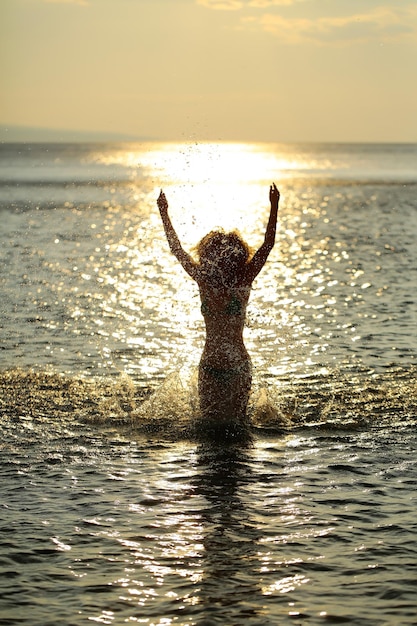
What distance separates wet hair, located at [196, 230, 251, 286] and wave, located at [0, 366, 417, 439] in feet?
4.85

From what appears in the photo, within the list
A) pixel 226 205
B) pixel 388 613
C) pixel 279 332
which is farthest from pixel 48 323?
pixel 226 205

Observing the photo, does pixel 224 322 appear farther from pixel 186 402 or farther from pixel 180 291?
pixel 180 291

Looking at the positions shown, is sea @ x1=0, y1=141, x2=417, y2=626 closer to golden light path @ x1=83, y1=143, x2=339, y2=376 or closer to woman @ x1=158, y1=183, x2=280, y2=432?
golden light path @ x1=83, y1=143, x2=339, y2=376

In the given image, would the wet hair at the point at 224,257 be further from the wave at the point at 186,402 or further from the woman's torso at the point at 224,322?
the wave at the point at 186,402

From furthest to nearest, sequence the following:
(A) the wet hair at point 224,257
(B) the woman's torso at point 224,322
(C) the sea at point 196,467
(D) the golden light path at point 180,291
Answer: (D) the golden light path at point 180,291 → (B) the woman's torso at point 224,322 → (A) the wet hair at point 224,257 → (C) the sea at point 196,467

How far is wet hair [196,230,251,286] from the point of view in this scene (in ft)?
29.9

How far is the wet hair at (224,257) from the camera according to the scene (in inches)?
359

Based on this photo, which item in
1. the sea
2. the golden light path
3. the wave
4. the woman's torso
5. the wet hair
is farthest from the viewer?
the golden light path

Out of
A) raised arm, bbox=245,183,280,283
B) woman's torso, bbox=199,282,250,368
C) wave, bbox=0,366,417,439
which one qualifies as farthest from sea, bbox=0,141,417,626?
raised arm, bbox=245,183,280,283

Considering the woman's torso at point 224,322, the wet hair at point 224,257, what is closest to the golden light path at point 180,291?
the wet hair at point 224,257

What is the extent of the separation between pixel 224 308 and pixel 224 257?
50 cm

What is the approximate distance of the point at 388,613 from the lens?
5832mm

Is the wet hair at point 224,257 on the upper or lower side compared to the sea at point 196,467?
upper

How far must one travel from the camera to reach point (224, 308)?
931cm
